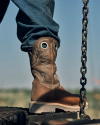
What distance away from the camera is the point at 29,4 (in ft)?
5.53

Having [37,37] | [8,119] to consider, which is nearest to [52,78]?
[37,37]

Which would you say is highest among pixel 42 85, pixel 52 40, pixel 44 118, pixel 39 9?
pixel 39 9

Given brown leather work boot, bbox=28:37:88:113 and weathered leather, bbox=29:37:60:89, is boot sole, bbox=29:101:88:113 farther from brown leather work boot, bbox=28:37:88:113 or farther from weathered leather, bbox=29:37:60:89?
weathered leather, bbox=29:37:60:89

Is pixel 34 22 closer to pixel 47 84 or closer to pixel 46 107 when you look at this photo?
pixel 47 84

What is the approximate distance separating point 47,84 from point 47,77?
0.06 meters

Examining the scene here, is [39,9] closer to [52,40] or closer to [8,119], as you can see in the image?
[52,40]

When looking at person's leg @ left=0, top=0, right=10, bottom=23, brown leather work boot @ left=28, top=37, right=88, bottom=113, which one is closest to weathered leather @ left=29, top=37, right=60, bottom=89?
brown leather work boot @ left=28, top=37, right=88, bottom=113

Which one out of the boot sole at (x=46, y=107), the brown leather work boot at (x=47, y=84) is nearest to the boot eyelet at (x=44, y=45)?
the brown leather work boot at (x=47, y=84)

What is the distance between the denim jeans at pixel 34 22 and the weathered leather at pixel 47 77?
0.05 m

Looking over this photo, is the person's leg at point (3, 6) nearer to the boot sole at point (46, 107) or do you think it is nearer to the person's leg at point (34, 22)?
the person's leg at point (34, 22)

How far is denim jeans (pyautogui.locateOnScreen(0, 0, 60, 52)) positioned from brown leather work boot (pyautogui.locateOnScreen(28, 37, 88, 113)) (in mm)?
51

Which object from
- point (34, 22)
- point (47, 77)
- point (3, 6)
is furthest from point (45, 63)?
point (3, 6)

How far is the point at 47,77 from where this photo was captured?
171 centimetres

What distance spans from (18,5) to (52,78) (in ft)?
1.93
